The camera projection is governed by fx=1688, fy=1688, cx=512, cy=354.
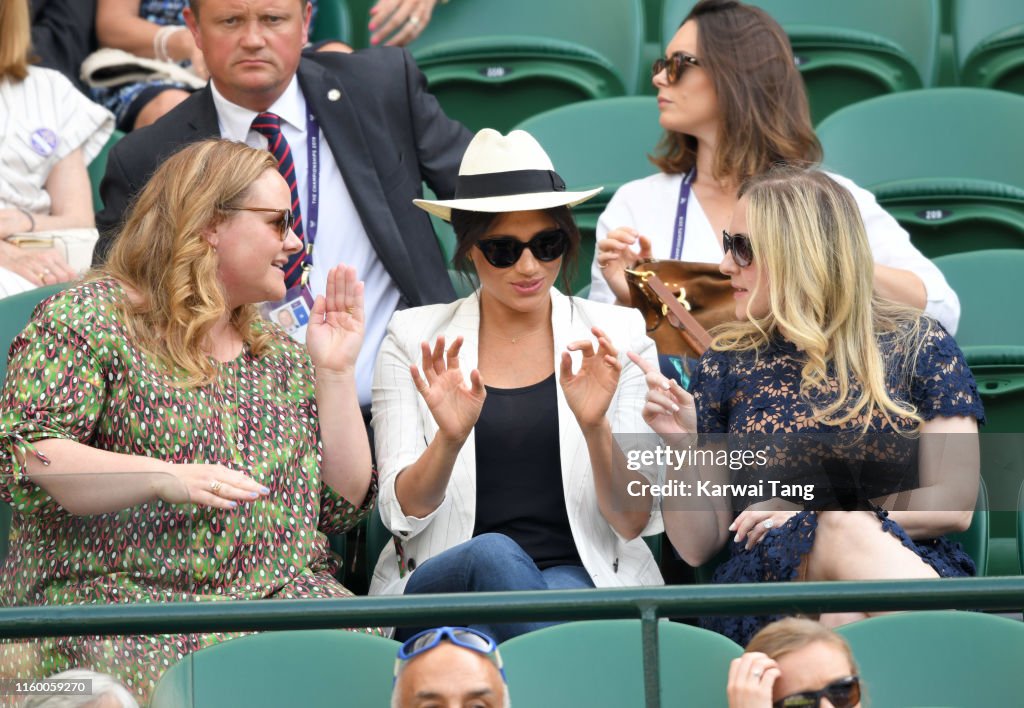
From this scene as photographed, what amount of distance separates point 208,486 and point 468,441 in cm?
65

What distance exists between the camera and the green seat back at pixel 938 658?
238cm

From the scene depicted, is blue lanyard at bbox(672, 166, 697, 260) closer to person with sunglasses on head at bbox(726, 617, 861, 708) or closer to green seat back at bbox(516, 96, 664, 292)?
green seat back at bbox(516, 96, 664, 292)

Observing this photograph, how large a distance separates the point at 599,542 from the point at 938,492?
2.24ft

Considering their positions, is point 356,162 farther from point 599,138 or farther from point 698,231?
point 599,138

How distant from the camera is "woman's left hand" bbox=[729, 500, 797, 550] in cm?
274

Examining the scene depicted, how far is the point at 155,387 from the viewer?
9.85 feet

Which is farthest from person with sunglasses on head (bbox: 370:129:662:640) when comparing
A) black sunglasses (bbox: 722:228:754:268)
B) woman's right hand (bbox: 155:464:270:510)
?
woman's right hand (bbox: 155:464:270:510)

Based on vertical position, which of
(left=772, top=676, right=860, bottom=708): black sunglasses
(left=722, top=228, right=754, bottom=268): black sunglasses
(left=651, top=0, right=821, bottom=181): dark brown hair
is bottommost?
(left=772, top=676, right=860, bottom=708): black sunglasses

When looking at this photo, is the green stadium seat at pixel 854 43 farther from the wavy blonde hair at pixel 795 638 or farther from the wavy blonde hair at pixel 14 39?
the wavy blonde hair at pixel 795 638

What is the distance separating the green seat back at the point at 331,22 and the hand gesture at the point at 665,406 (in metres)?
2.50

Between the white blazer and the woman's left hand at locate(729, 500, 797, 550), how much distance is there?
21 cm

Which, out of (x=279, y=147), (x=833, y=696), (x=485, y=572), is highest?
(x=279, y=147)

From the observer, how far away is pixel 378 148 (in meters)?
3.91

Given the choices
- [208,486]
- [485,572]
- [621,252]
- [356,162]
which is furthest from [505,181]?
[208,486]
